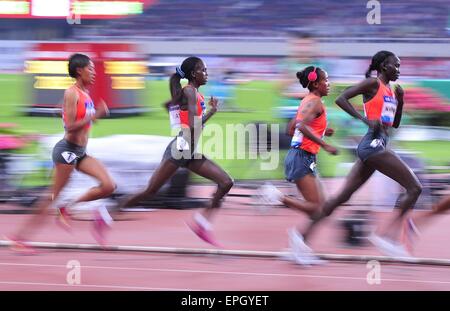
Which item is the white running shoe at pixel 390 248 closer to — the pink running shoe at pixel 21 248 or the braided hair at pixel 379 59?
the braided hair at pixel 379 59

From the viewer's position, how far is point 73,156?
7.13 meters

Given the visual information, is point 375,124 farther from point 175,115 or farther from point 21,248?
point 21,248

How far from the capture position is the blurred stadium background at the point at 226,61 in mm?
11555

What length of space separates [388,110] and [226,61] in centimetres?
3058

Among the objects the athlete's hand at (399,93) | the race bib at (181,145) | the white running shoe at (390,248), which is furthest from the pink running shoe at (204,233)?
the athlete's hand at (399,93)

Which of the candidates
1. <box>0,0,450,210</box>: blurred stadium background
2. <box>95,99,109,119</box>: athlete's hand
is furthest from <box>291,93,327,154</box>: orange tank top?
<box>0,0,450,210</box>: blurred stadium background

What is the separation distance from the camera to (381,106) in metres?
7.03

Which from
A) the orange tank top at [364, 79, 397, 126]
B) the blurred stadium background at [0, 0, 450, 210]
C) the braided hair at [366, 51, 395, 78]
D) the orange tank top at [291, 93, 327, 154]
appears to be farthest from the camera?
the blurred stadium background at [0, 0, 450, 210]

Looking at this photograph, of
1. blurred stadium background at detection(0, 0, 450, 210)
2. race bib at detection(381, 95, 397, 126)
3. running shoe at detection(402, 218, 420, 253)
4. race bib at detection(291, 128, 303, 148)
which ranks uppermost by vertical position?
blurred stadium background at detection(0, 0, 450, 210)

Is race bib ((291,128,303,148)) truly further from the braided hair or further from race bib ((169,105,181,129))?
race bib ((169,105,181,129))

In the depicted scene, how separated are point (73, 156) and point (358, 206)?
3.31 metres

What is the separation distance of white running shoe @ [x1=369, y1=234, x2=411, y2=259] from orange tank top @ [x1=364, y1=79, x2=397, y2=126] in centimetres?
95

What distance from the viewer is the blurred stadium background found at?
1155 cm
